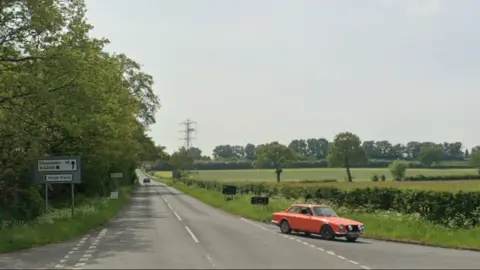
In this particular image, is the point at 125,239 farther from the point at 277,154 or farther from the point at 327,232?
the point at 277,154

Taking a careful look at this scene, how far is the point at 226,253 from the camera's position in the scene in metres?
17.9

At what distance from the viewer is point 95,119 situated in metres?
30.8

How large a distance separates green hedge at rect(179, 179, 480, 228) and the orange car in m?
3.85

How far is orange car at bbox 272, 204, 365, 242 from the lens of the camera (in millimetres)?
23578

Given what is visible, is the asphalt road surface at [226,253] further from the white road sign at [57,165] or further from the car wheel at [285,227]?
the white road sign at [57,165]

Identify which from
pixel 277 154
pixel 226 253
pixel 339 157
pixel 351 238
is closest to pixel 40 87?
pixel 226 253

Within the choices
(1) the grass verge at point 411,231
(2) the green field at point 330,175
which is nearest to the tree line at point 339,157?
(2) the green field at point 330,175

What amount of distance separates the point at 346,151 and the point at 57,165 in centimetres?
9674

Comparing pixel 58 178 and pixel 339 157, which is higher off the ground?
pixel 339 157

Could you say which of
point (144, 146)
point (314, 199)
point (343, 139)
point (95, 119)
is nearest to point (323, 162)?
point (343, 139)

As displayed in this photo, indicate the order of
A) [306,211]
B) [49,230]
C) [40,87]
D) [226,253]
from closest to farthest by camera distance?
[226,253]
[40,87]
[49,230]
[306,211]

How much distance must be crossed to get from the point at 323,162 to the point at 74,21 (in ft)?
429

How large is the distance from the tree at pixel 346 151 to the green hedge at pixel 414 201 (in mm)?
79493

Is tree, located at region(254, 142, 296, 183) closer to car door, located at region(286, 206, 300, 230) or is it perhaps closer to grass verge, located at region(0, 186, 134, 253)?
grass verge, located at region(0, 186, 134, 253)
